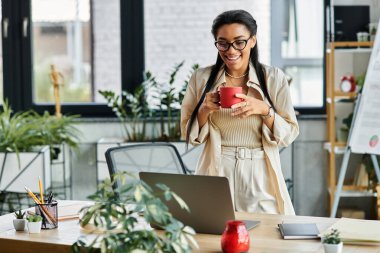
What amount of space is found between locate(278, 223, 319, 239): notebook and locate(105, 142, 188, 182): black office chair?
0.80 meters

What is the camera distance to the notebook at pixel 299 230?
2502mm

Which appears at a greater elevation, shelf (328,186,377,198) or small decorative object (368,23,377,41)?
small decorative object (368,23,377,41)

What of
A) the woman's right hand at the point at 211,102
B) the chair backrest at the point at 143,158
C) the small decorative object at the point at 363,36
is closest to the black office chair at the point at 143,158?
the chair backrest at the point at 143,158

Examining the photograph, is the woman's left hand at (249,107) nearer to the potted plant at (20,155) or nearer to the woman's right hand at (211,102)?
the woman's right hand at (211,102)

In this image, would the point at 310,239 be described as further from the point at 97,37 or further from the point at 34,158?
the point at 97,37

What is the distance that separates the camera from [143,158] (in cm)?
342

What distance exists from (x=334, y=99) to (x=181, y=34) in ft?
3.99

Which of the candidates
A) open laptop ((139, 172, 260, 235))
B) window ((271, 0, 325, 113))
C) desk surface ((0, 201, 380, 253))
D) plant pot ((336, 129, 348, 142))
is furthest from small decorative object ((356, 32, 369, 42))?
open laptop ((139, 172, 260, 235))

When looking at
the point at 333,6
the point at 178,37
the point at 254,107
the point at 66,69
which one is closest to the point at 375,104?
the point at 333,6

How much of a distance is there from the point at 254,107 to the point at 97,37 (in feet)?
9.30

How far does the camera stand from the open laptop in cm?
245

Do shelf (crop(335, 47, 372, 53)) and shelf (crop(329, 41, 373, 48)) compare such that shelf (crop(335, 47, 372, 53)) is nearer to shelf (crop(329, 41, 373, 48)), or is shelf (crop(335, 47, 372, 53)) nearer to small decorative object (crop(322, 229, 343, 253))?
shelf (crop(329, 41, 373, 48))

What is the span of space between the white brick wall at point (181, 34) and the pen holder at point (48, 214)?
112 inches

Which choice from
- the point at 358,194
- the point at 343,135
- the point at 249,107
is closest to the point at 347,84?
the point at 343,135
